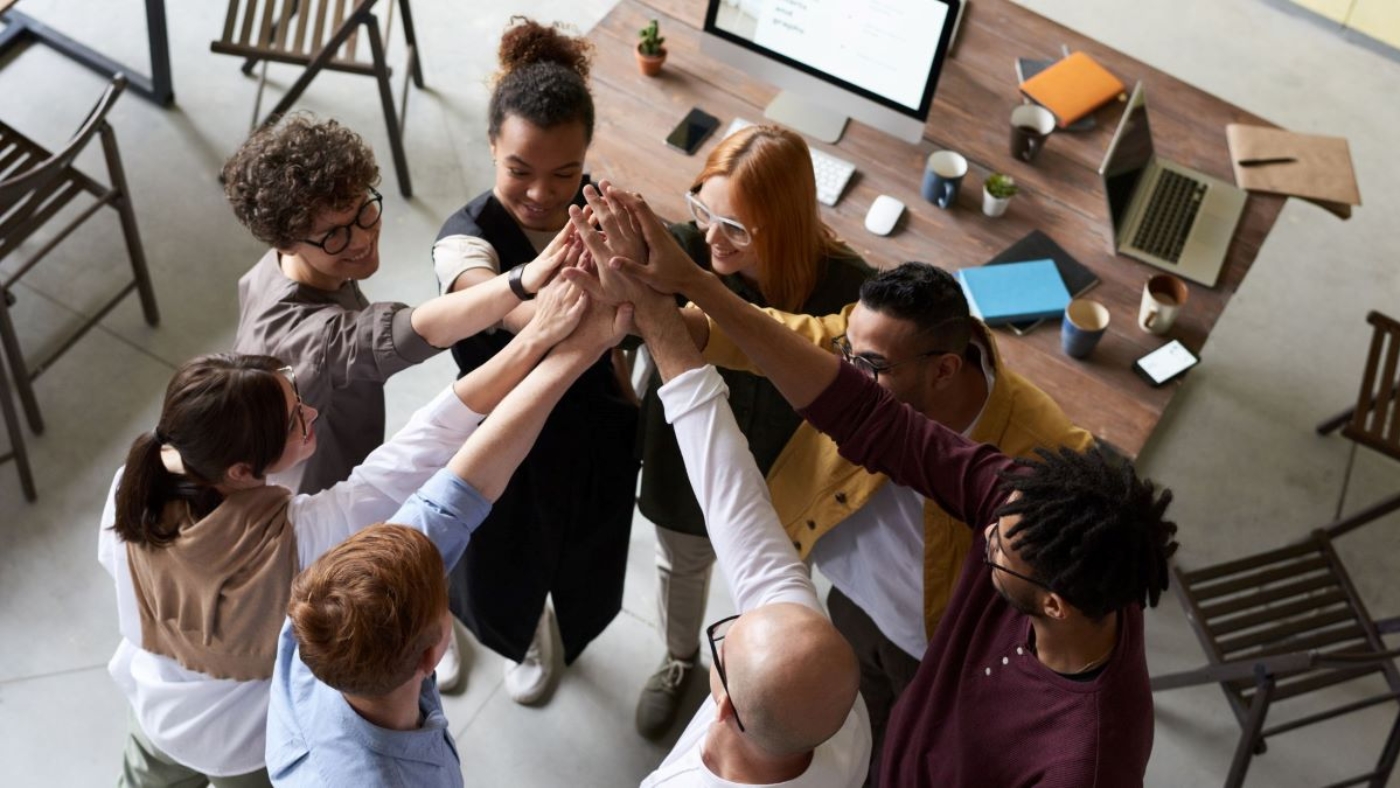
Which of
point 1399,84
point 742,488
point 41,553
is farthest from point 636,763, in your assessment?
point 1399,84

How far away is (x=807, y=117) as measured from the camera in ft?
11.1

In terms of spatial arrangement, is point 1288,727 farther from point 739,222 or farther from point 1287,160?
point 739,222

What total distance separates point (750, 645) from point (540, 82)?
3.98 feet

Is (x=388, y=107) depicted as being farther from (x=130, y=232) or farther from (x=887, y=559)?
(x=887, y=559)

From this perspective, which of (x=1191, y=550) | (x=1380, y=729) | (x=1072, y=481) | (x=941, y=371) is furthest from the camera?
(x=1191, y=550)

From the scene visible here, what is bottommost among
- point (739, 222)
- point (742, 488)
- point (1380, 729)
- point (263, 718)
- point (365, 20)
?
point (1380, 729)

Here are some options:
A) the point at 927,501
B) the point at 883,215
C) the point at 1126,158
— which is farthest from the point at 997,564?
the point at 1126,158

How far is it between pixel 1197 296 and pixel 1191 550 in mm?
900

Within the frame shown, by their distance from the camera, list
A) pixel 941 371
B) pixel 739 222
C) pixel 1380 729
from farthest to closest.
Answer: pixel 1380 729 < pixel 739 222 < pixel 941 371

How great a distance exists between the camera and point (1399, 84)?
15.9 feet

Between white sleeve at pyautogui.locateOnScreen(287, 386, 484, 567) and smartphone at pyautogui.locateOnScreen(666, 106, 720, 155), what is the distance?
4.32 ft

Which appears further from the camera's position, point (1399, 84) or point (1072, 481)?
point (1399, 84)

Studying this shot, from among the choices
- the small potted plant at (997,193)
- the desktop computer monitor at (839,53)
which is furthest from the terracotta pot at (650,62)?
the small potted plant at (997,193)

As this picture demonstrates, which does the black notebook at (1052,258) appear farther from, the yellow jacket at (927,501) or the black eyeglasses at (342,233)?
the black eyeglasses at (342,233)
